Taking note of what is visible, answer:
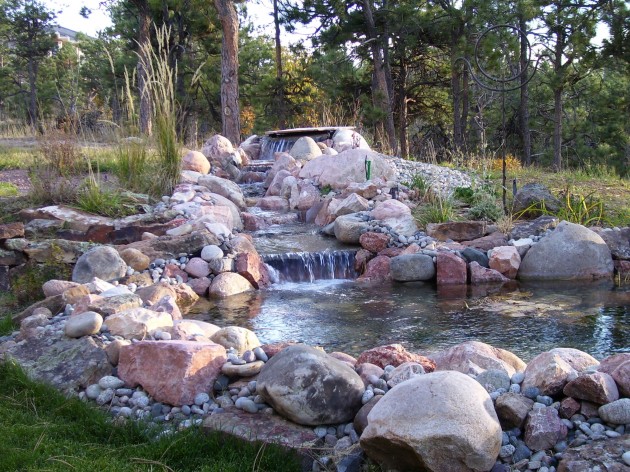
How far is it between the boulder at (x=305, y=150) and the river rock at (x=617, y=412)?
7.76 m

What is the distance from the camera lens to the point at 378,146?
44.2ft

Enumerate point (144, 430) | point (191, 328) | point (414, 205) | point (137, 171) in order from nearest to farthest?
point (144, 430), point (191, 328), point (137, 171), point (414, 205)

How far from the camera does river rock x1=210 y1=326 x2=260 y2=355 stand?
303 centimetres

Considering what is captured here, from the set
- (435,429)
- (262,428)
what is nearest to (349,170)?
(262,428)

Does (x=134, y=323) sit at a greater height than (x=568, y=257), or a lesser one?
greater

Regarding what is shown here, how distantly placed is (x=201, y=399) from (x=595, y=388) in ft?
4.90

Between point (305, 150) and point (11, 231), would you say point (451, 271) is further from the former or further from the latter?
point (305, 150)

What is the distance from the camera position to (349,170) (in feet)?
26.7

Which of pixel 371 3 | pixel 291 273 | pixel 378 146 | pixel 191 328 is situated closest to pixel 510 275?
pixel 291 273

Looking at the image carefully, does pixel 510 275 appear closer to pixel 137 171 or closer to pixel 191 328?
pixel 191 328

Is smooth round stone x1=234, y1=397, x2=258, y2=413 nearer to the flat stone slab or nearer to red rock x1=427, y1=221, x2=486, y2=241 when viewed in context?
the flat stone slab

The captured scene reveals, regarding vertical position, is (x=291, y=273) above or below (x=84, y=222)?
below

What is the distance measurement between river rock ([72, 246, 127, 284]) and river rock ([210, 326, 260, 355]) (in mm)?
1705

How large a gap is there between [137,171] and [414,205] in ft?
10.2
